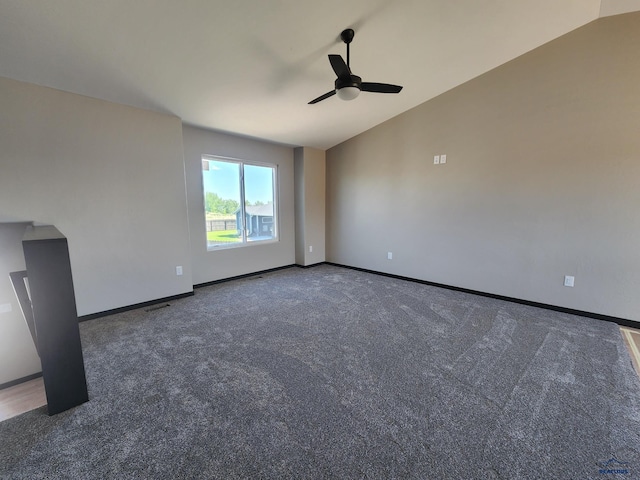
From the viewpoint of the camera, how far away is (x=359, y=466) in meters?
1.29

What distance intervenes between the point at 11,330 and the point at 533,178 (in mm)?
5550

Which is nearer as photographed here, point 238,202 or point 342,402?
point 342,402

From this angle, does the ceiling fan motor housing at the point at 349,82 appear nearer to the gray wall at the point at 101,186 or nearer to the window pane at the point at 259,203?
the gray wall at the point at 101,186

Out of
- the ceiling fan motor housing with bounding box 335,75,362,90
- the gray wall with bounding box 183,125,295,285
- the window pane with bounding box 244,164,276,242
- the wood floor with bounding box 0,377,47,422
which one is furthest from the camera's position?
the window pane with bounding box 244,164,276,242

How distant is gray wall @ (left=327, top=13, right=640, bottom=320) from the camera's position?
9.14 feet

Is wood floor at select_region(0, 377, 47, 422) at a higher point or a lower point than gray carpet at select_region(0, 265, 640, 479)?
lower

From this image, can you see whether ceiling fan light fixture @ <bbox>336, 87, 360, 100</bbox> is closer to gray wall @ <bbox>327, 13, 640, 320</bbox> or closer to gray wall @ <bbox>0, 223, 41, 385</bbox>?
gray wall @ <bbox>327, 13, 640, 320</bbox>

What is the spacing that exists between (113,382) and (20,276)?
1.01 metres

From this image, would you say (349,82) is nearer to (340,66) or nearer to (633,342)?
(340,66)

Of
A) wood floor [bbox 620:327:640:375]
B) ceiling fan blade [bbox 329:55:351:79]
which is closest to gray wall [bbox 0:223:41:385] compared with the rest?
ceiling fan blade [bbox 329:55:351:79]

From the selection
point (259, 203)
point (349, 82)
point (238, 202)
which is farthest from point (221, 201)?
point (349, 82)

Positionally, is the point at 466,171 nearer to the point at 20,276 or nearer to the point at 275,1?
the point at 275,1

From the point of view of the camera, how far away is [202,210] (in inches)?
159

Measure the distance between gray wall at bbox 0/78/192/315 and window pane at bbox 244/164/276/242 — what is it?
127cm
